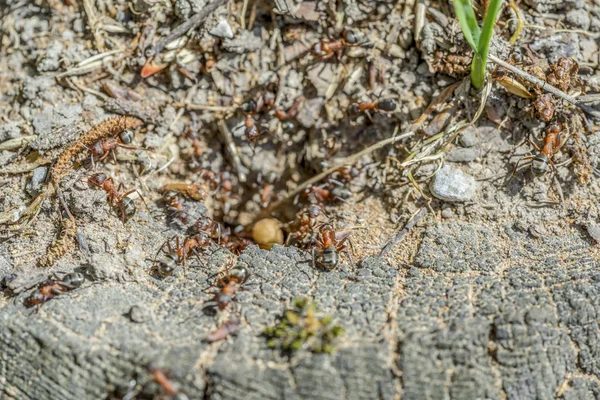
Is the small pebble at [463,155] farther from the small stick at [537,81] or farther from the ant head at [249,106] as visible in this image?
the ant head at [249,106]

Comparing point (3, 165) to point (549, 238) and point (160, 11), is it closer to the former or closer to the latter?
point (160, 11)

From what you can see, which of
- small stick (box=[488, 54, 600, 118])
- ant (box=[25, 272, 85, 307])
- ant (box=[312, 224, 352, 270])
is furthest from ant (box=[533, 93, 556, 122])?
ant (box=[25, 272, 85, 307])

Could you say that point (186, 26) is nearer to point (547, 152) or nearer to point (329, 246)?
point (329, 246)

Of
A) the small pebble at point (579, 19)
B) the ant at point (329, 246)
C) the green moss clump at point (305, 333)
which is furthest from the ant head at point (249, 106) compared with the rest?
the small pebble at point (579, 19)

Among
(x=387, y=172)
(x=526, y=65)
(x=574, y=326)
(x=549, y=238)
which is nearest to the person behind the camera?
(x=574, y=326)

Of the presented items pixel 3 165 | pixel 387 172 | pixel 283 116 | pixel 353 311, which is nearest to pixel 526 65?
pixel 387 172

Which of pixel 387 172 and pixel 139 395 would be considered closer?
pixel 139 395

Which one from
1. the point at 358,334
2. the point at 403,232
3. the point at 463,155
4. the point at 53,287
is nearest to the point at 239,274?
the point at 358,334

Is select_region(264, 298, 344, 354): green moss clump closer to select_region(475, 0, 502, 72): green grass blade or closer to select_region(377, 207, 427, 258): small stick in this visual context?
select_region(377, 207, 427, 258): small stick
